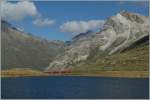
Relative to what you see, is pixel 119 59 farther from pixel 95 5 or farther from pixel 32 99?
pixel 32 99

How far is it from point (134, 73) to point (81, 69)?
116 feet

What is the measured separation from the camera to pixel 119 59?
155m

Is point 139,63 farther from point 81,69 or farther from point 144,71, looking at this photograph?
point 81,69

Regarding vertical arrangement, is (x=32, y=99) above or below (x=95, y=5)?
below

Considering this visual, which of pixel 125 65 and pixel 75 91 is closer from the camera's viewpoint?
pixel 75 91

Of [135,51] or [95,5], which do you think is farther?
[135,51]

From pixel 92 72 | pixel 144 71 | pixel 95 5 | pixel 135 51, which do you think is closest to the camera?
pixel 95 5

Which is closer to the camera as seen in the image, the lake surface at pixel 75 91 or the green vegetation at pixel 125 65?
the lake surface at pixel 75 91

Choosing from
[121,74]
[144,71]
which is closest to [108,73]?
[121,74]

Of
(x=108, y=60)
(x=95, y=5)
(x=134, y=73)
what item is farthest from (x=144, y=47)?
(x=95, y=5)

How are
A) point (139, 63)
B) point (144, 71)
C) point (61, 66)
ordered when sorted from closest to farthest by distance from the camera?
point (144, 71) < point (139, 63) < point (61, 66)

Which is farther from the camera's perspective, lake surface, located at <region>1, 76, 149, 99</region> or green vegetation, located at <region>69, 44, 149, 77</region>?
green vegetation, located at <region>69, 44, 149, 77</region>

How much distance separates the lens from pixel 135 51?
514 feet

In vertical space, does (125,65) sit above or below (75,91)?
below
